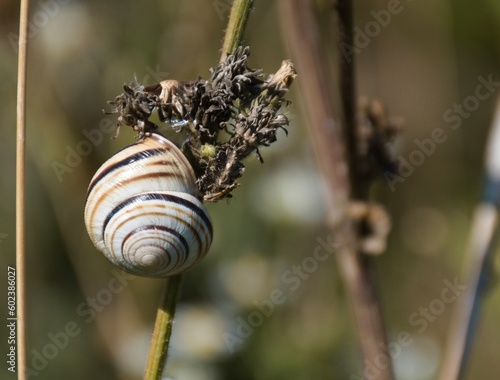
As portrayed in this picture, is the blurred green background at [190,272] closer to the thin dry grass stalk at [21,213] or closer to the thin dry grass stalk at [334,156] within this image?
the thin dry grass stalk at [334,156]

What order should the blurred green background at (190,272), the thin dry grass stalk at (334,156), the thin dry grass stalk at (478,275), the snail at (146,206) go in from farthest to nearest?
the blurred green background at (190,272) → the thin dry grass stalk at (478,275) → the thin dry grass stalk at (334,156) → the snail at (146,206)

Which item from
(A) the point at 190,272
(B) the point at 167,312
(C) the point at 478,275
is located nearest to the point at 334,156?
(C) the point at 478,275

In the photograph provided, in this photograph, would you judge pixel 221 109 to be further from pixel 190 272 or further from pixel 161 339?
pixel 190 272

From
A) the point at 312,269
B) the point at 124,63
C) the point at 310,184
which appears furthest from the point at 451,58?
the point at 124,63

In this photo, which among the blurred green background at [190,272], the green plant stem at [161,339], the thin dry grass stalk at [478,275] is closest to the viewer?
the green plant stem at [161,339]

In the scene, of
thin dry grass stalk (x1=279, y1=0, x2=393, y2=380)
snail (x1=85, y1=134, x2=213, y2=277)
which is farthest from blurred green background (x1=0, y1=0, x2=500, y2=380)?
snail (x1=85, y1=134, x2=213, y2=277)

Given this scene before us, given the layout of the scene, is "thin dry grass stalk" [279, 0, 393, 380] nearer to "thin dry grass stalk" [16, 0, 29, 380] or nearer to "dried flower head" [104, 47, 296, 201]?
"dried flower head" [104, 47, 296, 201]

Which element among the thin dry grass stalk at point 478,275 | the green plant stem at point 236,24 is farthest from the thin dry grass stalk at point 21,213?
the thin dry grass stalk at point 478,275
